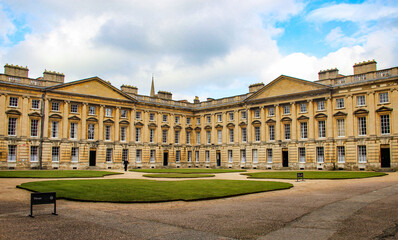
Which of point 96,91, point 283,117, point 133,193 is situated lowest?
point 133,193

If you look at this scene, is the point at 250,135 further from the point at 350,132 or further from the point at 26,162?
the point at 26,162

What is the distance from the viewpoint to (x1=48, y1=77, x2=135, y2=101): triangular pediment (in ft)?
138

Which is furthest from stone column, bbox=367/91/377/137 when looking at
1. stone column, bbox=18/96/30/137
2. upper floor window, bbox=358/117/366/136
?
stone column, bbox=18/96/30/137

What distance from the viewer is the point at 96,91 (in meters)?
44.3

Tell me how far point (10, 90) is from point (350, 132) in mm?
Answer: 39485

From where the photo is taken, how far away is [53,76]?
137 ft

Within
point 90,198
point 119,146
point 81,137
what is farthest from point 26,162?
point 90,198

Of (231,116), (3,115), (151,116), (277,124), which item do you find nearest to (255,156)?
(277,124)

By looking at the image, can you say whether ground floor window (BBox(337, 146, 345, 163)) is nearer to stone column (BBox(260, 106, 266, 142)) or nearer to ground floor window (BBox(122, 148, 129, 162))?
stone column (BBox(260, 106, 266, 142))

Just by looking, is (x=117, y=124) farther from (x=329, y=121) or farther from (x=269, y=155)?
(x=329, y=121)

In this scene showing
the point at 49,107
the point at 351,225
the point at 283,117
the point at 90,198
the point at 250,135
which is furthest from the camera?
the point at 250,135

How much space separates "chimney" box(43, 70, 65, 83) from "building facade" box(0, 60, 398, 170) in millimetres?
116

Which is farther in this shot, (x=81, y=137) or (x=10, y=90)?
(x=81, y=137)

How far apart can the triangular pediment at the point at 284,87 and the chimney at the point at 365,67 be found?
153 inches
